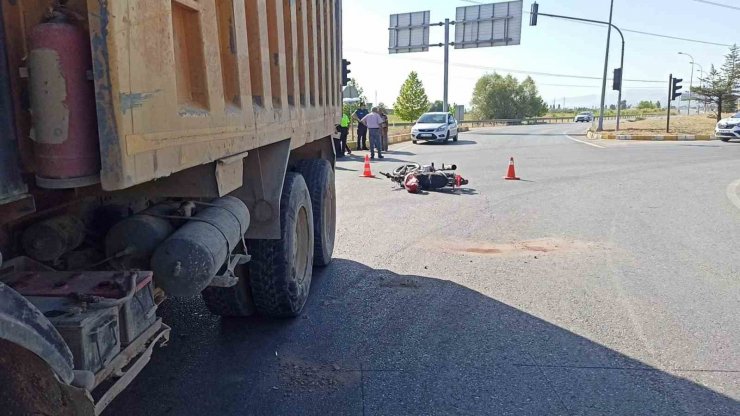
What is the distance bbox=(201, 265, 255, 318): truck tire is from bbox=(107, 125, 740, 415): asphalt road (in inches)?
5.0

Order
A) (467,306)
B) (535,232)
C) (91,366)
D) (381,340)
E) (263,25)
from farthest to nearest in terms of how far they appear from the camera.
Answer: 1. (535,232)
2. (467,306)
3. (381,340)
4. (263,25)
5. (91,366)

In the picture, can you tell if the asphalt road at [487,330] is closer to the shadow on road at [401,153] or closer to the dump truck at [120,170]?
the dump truck at [120,170]

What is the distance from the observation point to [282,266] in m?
4.13

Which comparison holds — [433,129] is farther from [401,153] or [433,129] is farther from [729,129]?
[729,129]

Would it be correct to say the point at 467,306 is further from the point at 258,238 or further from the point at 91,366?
the point at 91,366

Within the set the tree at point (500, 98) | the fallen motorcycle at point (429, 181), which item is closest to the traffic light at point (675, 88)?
the fallen motorcycle at point (429, 181)

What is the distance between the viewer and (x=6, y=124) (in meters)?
1.78

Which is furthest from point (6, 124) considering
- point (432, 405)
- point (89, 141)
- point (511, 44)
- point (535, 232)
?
point (511, 44)

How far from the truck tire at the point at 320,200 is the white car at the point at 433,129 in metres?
21.0

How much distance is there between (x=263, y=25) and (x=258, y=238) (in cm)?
144

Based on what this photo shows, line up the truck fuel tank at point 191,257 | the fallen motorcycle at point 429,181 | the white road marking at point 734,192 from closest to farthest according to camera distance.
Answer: the truck fuel tank at point 191,257
the white road marking at point 734,192
the fallen motorcycle at point 429,181

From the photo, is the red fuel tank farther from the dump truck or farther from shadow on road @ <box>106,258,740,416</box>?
shadow on road @ <box>106,258,740,416</box>

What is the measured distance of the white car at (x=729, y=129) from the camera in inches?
1009

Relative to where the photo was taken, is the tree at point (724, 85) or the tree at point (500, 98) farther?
the tree at point (500, 98)
